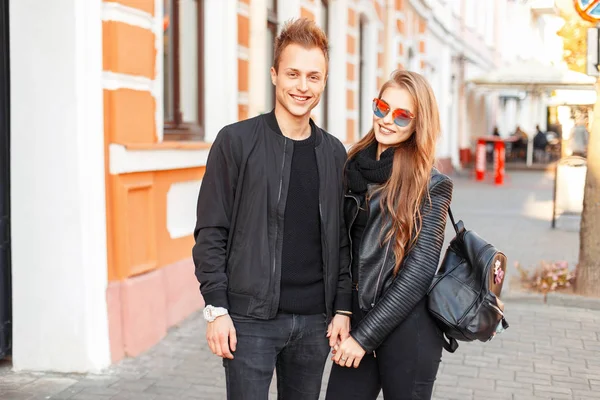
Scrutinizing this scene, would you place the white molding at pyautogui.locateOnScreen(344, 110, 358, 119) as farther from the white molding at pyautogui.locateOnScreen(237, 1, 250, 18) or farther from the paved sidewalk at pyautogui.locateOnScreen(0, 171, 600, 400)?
the paved sidewalk at pyautogui.locateOnScreen(0, 171, 600, 400)

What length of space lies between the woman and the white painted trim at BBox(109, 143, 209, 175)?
2.85 metres

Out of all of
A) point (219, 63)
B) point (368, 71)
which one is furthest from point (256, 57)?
point (368, 71)

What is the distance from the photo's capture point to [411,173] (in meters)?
2.99

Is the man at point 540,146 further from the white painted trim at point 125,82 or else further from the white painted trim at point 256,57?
the white painted trim at point 125,82

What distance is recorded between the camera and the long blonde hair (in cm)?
294

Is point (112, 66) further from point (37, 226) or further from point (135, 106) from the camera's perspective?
point (37, 226)

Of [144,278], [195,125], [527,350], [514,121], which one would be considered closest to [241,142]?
[144,278]

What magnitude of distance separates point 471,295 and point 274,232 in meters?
0.72

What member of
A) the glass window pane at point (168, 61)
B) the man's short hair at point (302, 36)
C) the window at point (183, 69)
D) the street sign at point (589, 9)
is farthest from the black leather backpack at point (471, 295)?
the street sign at point (589, 9)

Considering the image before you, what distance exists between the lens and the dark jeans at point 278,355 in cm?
291

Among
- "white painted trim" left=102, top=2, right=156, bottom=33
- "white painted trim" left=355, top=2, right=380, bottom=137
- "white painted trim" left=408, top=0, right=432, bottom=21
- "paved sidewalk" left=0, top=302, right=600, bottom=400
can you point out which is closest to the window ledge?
"white painted trim" left=102, top=2, right=156, bottom=33

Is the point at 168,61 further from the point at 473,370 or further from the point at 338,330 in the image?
the point at 338,330

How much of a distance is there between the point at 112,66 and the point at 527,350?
353cm

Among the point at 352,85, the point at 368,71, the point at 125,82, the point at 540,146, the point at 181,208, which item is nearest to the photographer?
the point at 125,82
